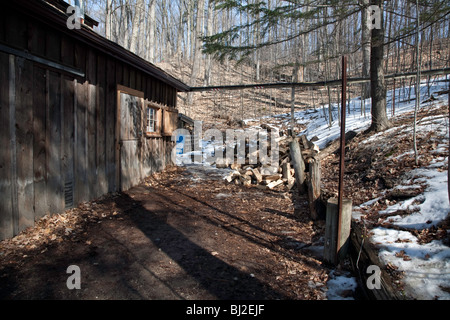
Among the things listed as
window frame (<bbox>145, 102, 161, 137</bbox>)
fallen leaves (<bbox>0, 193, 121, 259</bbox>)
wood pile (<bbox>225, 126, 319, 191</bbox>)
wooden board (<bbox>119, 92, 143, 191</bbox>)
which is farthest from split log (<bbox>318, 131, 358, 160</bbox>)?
fallen leaves (<bbox>0, 193, 121, 259</bbox>)

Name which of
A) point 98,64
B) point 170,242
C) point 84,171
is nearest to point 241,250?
point 170,242

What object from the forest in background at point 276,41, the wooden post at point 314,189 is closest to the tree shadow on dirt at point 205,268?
the wooden post at point 314,189

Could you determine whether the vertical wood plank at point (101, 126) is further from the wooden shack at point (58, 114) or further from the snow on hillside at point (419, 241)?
the snow on hillside at point (419, 241)

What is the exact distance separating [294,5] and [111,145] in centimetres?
710

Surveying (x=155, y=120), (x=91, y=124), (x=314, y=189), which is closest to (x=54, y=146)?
(x=91, y=124)

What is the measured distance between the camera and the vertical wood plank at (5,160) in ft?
12.0

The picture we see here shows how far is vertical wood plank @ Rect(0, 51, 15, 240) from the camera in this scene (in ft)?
12.0

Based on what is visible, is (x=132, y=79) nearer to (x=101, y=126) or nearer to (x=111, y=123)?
(x=111, y=123)

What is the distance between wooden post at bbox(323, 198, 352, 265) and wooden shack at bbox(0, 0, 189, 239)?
4341 millimetres

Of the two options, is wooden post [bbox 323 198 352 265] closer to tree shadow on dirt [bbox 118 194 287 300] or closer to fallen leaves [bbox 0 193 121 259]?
tree shadow on dirt [bbox 118 194 287 300]

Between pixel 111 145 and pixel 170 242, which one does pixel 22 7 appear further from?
pixel 170 242

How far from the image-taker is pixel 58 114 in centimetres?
475

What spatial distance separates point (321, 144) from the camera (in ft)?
37.5

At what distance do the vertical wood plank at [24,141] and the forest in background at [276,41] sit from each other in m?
6.85
